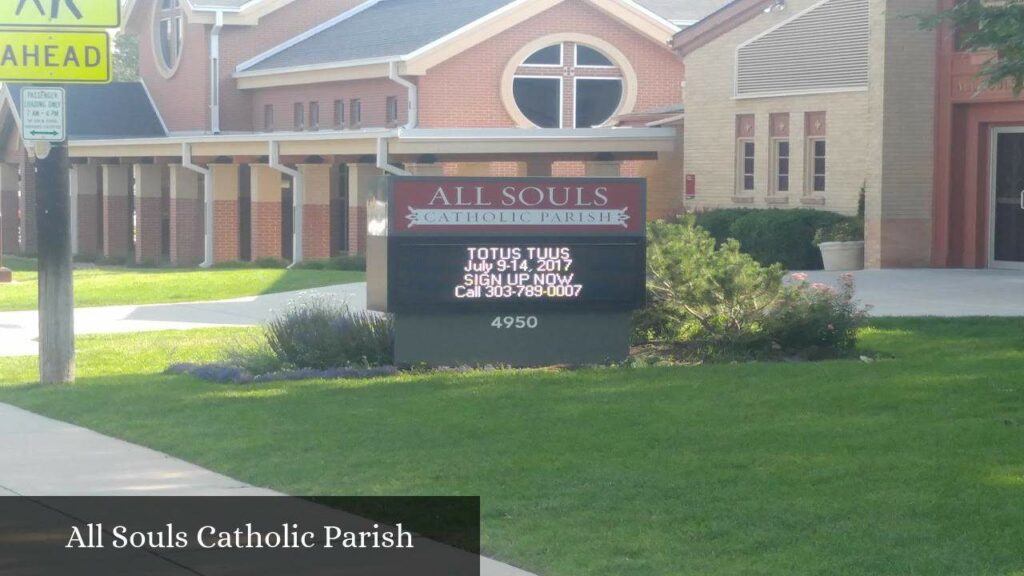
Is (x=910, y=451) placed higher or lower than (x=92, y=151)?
lower

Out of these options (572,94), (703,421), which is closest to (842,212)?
(572,94)

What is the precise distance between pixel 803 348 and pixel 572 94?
90.1 ft

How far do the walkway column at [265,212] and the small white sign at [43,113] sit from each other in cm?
2659

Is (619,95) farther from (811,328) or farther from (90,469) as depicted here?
(90,469)

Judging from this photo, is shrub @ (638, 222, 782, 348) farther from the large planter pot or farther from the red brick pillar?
the red brick pillar

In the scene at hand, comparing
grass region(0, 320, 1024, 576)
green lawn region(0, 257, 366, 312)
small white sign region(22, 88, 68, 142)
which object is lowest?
grass region(0, 320, 1024, 576)

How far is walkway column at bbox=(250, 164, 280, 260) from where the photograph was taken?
1556 inches

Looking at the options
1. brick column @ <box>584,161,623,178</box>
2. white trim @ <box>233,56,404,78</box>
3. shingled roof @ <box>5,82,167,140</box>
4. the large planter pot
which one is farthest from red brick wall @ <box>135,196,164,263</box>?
the large planter pot

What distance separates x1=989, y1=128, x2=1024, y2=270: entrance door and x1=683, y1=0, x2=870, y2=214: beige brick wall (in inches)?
104

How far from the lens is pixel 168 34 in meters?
48.8

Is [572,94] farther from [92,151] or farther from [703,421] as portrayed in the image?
[703,421]

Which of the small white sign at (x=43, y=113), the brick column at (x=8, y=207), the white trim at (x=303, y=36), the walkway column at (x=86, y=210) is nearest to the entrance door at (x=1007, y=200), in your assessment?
the small white sign at (x=43, y=113)

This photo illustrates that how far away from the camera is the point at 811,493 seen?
837cm

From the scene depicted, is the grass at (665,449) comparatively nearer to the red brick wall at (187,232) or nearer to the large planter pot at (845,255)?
the large planter pot at (845,255)
